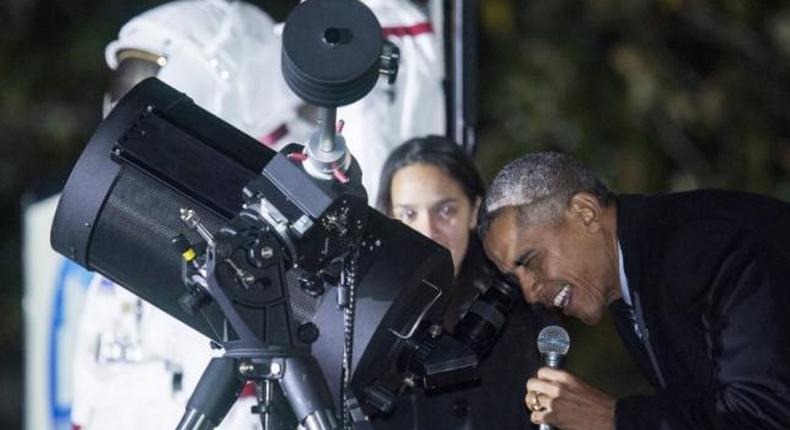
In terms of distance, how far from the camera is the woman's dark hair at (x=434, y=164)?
6910 mm

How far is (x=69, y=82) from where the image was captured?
38.6ft

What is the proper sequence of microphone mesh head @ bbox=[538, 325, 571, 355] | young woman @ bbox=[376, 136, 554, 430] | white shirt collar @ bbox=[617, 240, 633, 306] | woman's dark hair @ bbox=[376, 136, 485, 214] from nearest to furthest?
microphone mesh head @ bbox=[538, 325, 571, 355] → white shirt collar @ bbox=[617, 240, 633, 306] → young woman @ bbox=[376, 136, 554, 430] → woman's dark hair @ bbox=[376, 136, 485, 214]

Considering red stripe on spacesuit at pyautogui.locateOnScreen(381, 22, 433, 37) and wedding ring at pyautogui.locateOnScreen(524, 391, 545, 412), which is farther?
red stripe on spacesuit at pyautogui.locateOnScreen(381, 22, 433, 37)

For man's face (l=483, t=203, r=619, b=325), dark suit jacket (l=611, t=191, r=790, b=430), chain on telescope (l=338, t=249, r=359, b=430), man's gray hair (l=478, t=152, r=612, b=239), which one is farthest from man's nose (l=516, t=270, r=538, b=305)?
chain on telescope (l=338, t=249, r=359, b=430)

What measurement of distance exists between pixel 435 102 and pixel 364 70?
8.57 ft

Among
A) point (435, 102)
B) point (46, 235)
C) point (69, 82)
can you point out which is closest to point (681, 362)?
point (435, 102)

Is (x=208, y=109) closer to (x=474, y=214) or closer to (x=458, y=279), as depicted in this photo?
(x=474, y=214)

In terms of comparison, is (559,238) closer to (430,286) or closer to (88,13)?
(430,286)

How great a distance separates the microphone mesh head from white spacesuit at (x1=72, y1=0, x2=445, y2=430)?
65.7 inches

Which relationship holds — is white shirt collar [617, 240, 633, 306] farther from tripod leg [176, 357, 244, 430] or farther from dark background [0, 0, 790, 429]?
dark background [0, 0, 790, 429]

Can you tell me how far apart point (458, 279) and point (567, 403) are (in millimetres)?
1019

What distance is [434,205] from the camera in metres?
6.83

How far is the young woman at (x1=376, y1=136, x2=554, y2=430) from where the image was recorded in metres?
6.30

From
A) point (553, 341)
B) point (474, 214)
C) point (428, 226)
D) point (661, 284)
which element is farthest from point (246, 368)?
point (474, 214)
